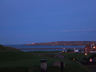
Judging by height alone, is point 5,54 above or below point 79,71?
above

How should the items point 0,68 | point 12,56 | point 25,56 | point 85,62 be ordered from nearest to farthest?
point 0,68
point 12,56
point 25,56
point 85,62

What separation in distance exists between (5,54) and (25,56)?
5.24 feet

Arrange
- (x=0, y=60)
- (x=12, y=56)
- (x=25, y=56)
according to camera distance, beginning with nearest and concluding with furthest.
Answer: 1. (x=0, y=60)
2. (x=12, y=56)
3. (x=25, y=56)

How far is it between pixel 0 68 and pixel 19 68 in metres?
1.00

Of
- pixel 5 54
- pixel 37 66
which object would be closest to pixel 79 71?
pixel 37 66

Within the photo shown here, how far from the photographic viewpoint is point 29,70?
10.6 metres

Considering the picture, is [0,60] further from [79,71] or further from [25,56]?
[79,71]

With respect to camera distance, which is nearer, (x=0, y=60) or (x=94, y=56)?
(x=0, y=60)

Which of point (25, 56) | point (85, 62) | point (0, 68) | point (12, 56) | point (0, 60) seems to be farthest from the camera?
point (85, 62)

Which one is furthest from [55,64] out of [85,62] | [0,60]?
[85,62]

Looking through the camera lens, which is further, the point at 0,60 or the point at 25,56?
the point at 25,56

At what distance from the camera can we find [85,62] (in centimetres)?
1819

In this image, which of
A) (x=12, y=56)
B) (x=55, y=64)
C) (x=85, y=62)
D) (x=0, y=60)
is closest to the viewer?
(x=55, y=64)

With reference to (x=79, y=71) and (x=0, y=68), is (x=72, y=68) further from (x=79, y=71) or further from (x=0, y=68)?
(x=0, y=68)
